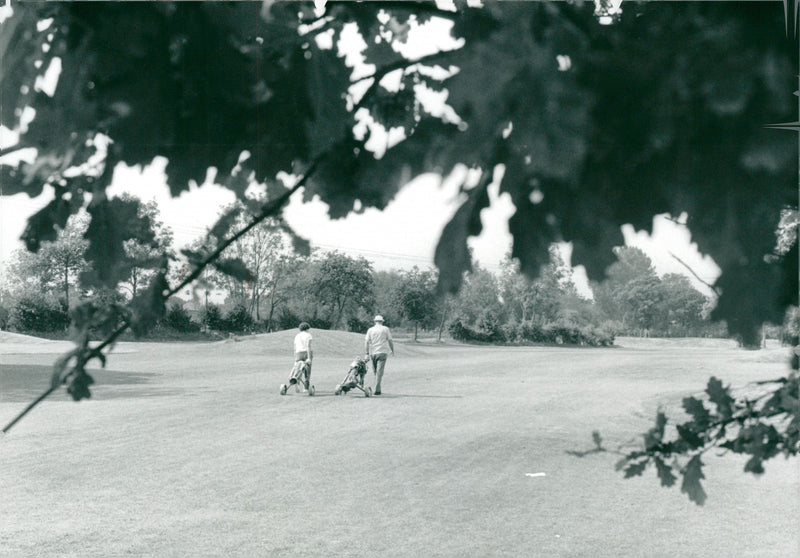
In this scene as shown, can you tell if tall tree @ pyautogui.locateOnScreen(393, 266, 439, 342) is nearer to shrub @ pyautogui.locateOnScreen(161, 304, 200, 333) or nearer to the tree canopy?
→ the tree canopy

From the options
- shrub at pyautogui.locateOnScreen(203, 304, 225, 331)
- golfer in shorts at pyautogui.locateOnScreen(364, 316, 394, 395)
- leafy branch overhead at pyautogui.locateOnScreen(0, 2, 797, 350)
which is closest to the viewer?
leafy branch overhead at pyautogui.locateOnScreen(0, 2, 797, 350)

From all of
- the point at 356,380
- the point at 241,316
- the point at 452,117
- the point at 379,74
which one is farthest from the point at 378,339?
the point at 452,117

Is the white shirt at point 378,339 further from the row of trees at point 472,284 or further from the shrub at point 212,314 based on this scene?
the row of trees at point 472,284

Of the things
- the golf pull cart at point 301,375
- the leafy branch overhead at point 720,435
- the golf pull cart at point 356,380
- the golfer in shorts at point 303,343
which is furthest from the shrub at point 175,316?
the golf pull cart at point 356,380

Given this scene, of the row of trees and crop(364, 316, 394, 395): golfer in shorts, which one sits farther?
crop(364, 316, 394, 395): golfer in shorts

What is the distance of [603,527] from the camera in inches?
237

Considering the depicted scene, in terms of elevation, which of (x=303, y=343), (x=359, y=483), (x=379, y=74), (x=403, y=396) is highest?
(x=379, y=74)

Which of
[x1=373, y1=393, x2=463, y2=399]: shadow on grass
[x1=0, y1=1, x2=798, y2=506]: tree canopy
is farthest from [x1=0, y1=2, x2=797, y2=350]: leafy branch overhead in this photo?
[x1=373, y1=393, x2=463, y2=399]: shadow on grass

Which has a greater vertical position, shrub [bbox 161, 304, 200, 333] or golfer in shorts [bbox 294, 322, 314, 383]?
shrub [bbox 161, 304, 200, 333]

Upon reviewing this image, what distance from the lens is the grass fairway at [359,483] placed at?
5.57m

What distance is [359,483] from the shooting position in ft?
23.6

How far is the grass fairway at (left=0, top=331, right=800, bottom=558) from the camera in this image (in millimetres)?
5570

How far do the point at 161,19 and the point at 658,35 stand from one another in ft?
1.32

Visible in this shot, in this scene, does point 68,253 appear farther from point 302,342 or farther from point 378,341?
point 378,341
